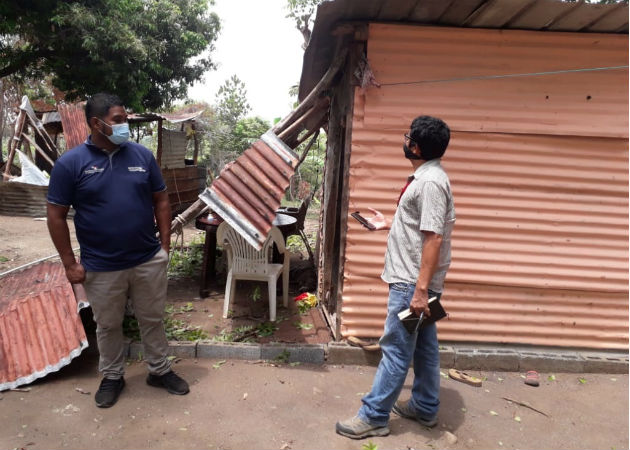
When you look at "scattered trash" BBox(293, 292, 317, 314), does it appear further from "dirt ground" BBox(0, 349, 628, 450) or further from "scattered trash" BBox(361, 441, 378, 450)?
"scattered trash" BBox(361, 441, 378, 450)

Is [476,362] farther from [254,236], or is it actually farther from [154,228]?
[154,228]

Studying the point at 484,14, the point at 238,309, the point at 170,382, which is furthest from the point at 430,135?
the point at 238,309

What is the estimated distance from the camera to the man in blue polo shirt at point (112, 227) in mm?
2705

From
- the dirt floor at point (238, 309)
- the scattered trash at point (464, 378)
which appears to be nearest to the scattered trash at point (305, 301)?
the dirt floor at point (238, 309)

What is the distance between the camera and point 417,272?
2.53 metres

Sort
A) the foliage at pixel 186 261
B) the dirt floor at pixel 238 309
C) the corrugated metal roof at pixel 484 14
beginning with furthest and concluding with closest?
the foliage at pixel 186 261 → the dirt floor at pixel 238 309 → the corrugated metal roof at pixel 484 14

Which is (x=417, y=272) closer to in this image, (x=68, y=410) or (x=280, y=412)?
(x=280, y=412)

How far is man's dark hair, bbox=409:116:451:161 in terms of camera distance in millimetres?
2455

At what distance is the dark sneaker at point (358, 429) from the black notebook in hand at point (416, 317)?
0.78 meters

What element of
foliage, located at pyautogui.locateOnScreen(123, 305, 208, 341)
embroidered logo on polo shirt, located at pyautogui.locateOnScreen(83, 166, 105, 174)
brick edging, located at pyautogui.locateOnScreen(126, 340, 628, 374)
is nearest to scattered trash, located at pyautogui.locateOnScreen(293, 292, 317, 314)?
brick edging, located at pyautogui.locateOnScreen(126, 340, 628, 374)

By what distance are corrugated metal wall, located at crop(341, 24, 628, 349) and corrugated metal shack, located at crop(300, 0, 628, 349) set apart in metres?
0.01

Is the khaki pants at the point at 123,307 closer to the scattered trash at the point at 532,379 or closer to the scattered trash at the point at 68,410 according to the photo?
the scattered trash at the point at 68,410

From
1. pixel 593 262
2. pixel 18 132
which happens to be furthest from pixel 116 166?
pixel 18 132

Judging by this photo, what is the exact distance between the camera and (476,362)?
12.6ft
